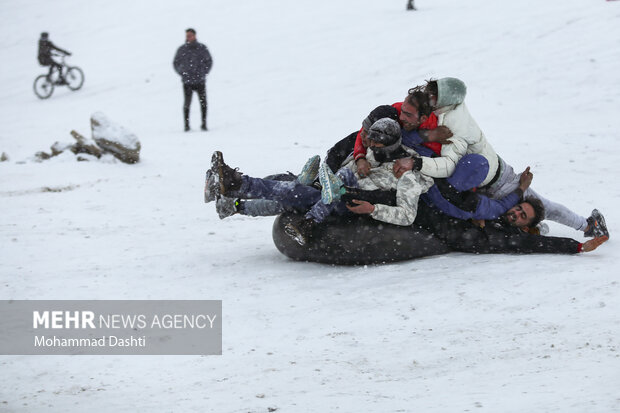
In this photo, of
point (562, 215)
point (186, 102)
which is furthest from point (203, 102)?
point (562, 215)

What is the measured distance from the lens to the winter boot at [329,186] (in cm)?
505

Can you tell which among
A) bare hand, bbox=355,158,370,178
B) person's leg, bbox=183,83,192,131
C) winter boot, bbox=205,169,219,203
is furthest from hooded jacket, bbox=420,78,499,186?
person's leg, bbox=183,83,192,131

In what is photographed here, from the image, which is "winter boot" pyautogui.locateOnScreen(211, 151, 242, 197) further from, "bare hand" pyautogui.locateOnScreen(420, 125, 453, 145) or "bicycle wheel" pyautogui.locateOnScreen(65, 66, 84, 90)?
"bicycle wheel" pyautogui.locateOnScreen(65, 66, 84, 90)

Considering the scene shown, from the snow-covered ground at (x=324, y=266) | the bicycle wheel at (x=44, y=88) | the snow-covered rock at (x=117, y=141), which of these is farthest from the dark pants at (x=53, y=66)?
the snow-covered rock at (x=117, y=141)

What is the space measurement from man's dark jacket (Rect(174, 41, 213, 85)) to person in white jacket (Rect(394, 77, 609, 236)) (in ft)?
27.5

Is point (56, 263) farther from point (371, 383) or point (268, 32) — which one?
point (268, 32)

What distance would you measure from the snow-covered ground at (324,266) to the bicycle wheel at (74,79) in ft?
4.78

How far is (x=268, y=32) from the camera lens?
2003 centimetres

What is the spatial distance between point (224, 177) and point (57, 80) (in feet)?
49.8

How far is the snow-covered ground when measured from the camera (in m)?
3.39

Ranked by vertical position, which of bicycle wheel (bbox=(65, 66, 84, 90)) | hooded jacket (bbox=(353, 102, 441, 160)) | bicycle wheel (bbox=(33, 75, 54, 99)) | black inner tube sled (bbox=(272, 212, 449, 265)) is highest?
bicycle wheel (bbox=(65, 66, 84, 90))

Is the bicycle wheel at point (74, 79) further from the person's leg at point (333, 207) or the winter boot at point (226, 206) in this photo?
the person's leg at point (333, 207)

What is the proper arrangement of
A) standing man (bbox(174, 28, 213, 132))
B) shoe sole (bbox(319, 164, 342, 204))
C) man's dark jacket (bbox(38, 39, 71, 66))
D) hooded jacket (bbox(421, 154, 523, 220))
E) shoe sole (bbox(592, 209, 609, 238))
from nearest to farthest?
shoe sole (bbox(319, 164, 342, 204)) → hooded jacket (bbox(421, 154, 523, 220)) → shoe sole (bbox(592, 209, 609, 238)) → standing man (bbox(174, 28, 213, 132)) → man's dark jacket (bbox(38, 39, 71, 66))

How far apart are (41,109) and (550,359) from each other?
15.9m
